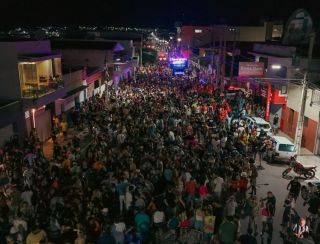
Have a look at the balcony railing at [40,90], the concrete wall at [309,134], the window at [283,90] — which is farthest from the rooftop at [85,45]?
the concrete wall at [309,134]

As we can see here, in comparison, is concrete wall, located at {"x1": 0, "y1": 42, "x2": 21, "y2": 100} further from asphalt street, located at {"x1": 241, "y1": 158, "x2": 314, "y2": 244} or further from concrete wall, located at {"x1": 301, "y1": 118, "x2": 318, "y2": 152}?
concrete wall, located at {"x1": 301, "y1": 118, "x2": 318, "y2": 152}

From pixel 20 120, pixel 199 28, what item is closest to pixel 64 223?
pixel 20 120

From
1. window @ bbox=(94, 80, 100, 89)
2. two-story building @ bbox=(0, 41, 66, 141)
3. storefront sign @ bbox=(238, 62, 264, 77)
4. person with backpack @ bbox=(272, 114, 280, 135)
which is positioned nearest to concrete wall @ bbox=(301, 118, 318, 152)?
person with backpack @ bbox=(272, 114, 280, 135)

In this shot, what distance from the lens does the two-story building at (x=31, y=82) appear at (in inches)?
758

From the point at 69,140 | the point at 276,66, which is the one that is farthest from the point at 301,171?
the point at 69,140

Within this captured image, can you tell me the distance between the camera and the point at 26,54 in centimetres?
2180

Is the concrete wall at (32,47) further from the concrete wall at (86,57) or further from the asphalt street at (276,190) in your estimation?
the asphalt street at (276,190)

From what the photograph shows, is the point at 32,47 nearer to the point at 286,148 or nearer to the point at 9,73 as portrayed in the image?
the point at 9,73

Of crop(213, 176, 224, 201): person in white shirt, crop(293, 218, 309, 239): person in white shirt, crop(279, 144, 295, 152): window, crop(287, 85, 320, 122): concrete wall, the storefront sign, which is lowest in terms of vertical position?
crop(279, 144, 295, 152): window

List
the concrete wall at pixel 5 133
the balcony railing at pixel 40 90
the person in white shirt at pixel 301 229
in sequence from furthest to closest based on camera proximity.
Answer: the balcony railing at pixel 40 90 < the concrete wall at pixel 5 133 < the person in white shirt at pixel 301 229

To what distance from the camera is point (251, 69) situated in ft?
86.8

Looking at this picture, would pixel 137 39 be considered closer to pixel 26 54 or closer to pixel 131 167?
pixel 26 54

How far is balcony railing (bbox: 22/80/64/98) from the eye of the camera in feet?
66.3

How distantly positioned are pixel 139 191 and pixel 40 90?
11885mm
